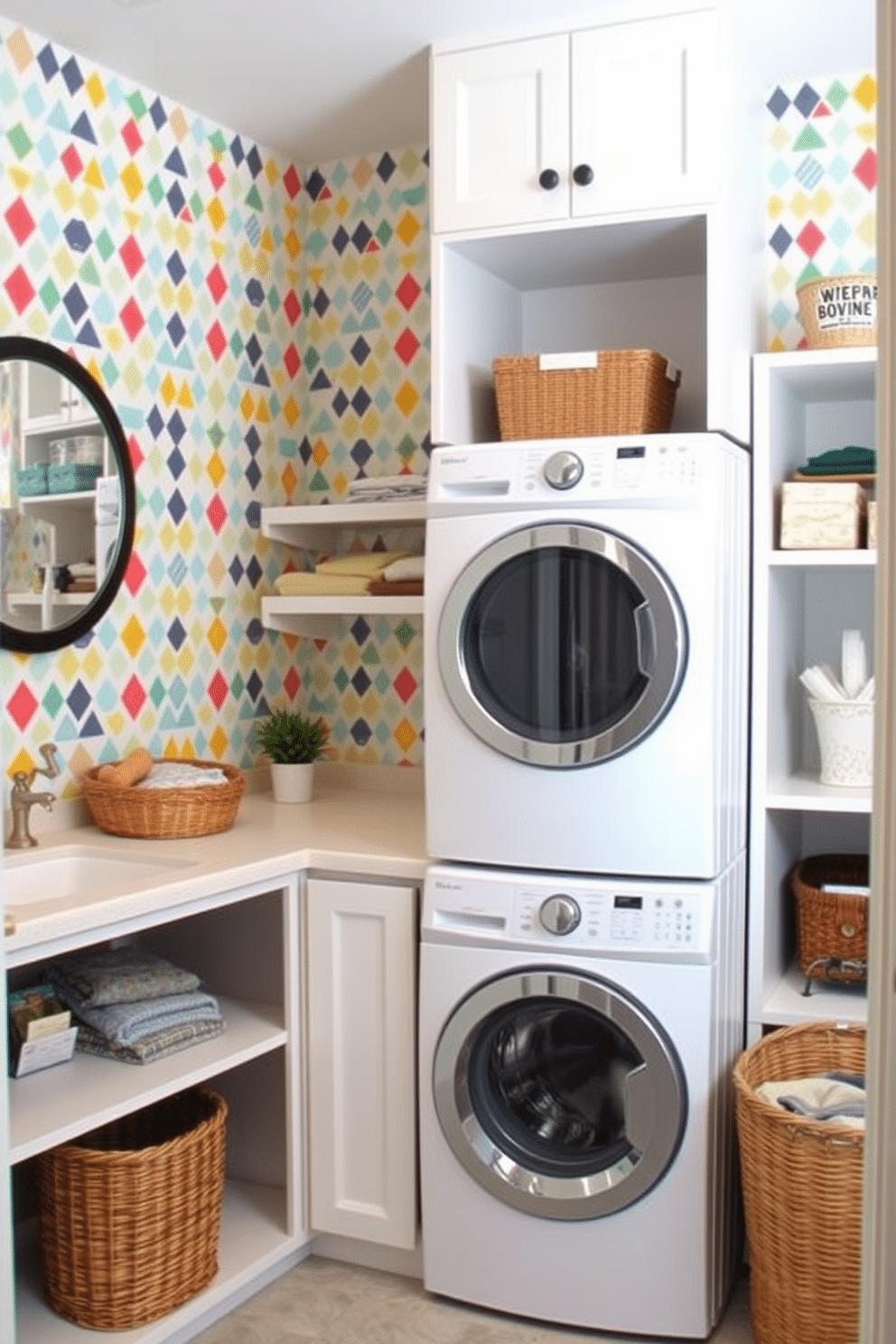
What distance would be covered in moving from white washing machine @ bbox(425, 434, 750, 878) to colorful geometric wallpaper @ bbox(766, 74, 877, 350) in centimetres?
63

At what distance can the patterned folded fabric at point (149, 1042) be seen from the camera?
2.54m

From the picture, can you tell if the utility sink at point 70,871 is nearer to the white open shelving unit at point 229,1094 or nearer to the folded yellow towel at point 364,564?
the white open shelving unit at point 229,1094

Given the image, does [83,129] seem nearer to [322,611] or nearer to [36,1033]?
[322,611]

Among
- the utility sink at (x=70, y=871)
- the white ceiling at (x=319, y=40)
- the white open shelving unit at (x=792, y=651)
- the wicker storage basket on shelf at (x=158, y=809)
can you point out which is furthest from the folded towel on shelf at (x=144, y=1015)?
the white ceiling at (x=319, y=40)

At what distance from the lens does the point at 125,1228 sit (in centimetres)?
242

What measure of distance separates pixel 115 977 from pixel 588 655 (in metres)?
1.10

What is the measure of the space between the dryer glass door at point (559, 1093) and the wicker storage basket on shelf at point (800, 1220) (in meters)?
0.15

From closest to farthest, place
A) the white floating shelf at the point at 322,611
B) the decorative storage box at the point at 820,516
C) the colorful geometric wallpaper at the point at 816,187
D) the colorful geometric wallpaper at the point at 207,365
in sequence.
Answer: the decorative storage box at the point at 820,516 < the colorful geometric wallpaper at the point at 207,365 < the colorful geometric wallpaper at the point at 816,187 < the white floating shelf at the point at 322,611

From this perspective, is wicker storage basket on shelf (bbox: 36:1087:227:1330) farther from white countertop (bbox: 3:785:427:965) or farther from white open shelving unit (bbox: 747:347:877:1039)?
white open shelving unit (bbox: 747:347:877:1039)

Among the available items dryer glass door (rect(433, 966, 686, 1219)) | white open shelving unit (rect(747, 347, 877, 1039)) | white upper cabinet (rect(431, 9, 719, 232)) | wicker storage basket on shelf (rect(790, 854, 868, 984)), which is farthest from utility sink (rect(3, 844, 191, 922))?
white upper cabinet (rect(431, 9, 719, 232))

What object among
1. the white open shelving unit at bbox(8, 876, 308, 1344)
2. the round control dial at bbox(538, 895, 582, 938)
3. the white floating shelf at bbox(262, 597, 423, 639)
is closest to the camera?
the white open shelving unit at bbox(8, 876, 308, 1344)

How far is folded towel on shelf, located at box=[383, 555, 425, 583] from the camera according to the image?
10.6ft

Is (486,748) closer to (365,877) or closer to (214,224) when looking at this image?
(365,877)

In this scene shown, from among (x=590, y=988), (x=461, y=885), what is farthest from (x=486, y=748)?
(x=590, y=988)
